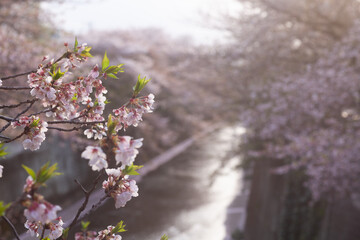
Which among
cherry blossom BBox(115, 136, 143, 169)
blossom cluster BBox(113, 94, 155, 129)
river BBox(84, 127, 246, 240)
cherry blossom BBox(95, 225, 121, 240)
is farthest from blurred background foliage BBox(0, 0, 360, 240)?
cherry blossom BBox(115, 136, 143, 169)

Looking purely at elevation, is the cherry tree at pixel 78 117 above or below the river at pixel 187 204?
below

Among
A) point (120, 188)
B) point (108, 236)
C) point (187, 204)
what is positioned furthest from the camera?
point (187, 204)

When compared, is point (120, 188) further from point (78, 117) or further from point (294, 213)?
point (294, 213)

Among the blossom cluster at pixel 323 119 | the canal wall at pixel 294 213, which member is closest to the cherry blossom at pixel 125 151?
the blossom cluster at pixel 323 119

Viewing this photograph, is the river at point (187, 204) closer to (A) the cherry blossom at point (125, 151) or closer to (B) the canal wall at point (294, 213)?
(B) the canal wall at point (294, 213)

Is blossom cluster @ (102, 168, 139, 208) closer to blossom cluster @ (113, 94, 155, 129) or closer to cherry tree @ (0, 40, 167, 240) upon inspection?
cherry tree @ (0, 40, 167, 240)

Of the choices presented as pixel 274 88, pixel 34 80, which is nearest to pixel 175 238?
pixel 274 88

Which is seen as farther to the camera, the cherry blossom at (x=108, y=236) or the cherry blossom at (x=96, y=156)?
→ the cherry blossom at (x=108, y=236)

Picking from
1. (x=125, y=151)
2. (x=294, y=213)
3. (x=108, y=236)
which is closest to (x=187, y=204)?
(x=294, y=213)

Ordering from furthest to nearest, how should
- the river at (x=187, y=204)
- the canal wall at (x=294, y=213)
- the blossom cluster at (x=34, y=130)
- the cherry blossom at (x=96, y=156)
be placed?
the river at (x=187, y=204)
the canal wall at (x=294, y=213)
the blossom cluster at (x=34, y=130)
the cherry blossom at (x=96, y=156)

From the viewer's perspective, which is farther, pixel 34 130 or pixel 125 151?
pixel 34 130

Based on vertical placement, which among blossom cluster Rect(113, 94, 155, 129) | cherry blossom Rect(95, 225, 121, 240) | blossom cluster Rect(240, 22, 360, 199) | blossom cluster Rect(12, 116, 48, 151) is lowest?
cherry blossom Rect(95, 225, 121, 240)

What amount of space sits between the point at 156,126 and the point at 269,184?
12478mm

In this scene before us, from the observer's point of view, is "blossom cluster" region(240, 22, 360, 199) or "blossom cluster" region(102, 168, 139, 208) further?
"blossom cluster" region(240, 22, 360, 199)
